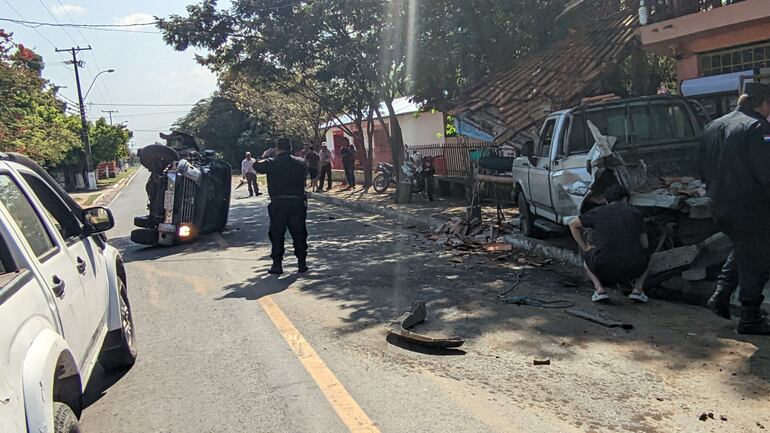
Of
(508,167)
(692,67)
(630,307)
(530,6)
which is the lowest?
(630,307)

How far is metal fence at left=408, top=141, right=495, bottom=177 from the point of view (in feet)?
59.7

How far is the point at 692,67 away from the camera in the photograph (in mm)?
11789

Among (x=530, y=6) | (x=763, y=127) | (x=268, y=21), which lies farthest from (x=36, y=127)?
(x=763, y=127)

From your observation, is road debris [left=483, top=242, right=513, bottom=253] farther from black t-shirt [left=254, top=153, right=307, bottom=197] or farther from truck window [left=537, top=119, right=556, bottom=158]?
black t-shirt [left=254, top=153, right=307, bottom=197]

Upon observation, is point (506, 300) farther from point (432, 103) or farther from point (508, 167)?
point (432, 103)

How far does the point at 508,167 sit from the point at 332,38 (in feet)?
24.6

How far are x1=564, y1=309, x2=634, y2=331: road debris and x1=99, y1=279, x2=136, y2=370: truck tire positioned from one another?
3964 mm

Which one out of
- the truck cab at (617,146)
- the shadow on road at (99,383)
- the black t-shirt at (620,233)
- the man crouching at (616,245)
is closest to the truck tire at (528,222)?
the truck cab at (617,146)

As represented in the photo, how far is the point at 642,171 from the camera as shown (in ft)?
22.7

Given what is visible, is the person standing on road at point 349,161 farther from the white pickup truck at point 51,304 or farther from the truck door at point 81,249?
the truck door at point 81,249

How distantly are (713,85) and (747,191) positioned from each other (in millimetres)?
5539

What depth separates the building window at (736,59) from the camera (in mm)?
10609

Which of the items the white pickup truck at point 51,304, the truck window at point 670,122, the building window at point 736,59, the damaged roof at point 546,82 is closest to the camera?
the white pickup truck at point 51,304

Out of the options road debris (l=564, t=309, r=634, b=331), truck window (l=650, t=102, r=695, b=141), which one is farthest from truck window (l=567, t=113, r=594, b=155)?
road debris (l=564, t=309, r=634, b=331)
